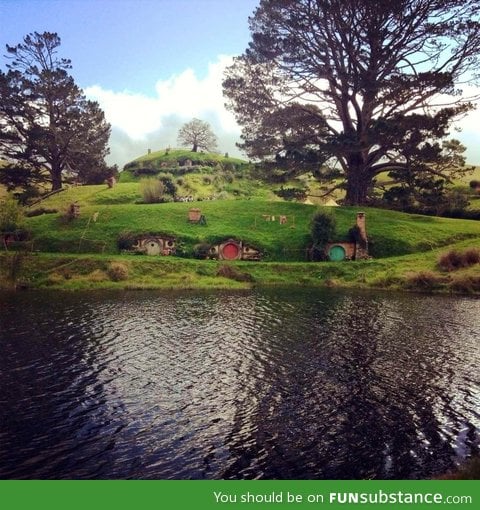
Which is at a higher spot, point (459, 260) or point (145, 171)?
point (145, 171)

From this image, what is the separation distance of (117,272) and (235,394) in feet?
118

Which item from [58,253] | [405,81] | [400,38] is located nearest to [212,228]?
[58,253]

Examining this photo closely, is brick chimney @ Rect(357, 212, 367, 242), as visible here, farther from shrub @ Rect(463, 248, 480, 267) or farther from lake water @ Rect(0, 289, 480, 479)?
lake water @ Rect(0, 289, 480, 479)

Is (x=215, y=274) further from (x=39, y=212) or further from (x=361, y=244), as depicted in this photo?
(x=39, y=212)

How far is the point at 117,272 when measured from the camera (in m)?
51.7

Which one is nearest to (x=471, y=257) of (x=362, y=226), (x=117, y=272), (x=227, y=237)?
(x=362, y=226)

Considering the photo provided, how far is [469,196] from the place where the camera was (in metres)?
90.3

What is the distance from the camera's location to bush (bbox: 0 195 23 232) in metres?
59.6

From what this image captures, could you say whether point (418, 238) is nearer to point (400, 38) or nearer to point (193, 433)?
point (400, 38)

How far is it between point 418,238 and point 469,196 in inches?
1314

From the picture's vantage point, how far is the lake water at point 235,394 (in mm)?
13555

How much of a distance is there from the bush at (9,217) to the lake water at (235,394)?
28812mm

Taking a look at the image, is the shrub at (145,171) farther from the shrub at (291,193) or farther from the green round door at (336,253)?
the green round door at (336,253)

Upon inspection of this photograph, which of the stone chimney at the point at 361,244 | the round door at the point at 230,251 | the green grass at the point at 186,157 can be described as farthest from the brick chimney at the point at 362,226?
the green grass at the point at 186,157
